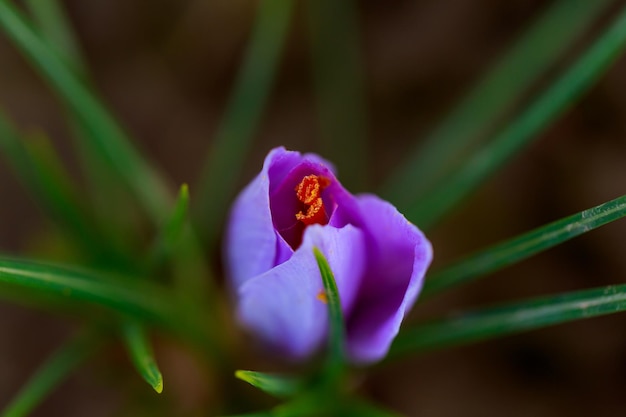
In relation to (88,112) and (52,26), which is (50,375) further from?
(52,26)

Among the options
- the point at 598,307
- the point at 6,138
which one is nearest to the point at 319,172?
the point at 598,307

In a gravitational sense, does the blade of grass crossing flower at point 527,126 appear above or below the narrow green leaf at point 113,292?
above

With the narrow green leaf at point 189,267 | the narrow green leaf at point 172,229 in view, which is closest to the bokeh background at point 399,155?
the narrow green leaf at point 189,267

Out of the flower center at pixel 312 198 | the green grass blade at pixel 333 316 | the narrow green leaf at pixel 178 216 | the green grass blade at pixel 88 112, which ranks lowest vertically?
the green grass blade at pixel 333 316

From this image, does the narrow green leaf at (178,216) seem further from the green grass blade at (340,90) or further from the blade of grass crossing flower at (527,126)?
the green grass blade at (340,90)

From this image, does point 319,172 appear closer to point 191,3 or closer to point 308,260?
point 308,260

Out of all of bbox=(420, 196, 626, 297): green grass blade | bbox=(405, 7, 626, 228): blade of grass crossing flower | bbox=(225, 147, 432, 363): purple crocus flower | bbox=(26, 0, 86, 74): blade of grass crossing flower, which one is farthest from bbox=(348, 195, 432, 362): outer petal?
bbox=(26, 0, 86, 74): blade of grass crossing flower

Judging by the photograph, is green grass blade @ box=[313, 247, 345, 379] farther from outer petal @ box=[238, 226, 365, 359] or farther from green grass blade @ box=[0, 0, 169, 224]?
green grass blade @ box=[0, 0, 169, 224]
